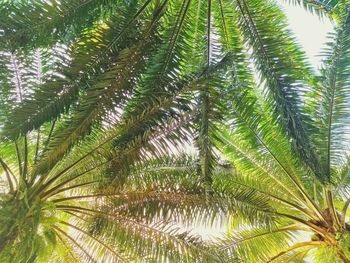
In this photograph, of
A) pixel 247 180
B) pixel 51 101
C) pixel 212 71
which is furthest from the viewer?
pixel 247 180

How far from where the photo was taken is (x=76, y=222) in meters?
6.12

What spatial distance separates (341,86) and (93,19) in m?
3.06

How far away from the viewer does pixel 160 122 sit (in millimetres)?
4129

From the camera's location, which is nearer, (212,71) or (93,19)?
(212,71)

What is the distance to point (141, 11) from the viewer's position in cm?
458

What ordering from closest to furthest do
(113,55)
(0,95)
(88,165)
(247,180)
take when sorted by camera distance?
(113,55)
(0,95)
(88,165)
(247,180)

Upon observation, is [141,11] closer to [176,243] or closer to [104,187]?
[104,187]

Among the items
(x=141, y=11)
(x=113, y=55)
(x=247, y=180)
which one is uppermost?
(x=141, y=11)

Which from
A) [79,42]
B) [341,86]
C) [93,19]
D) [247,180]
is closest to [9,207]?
[79,42]

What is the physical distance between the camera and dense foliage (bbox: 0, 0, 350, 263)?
3902 mm

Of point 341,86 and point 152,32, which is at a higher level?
point 152,32

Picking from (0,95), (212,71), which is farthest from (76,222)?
(212,71)

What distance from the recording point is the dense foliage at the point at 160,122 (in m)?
3.90

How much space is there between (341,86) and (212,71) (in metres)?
1.91
